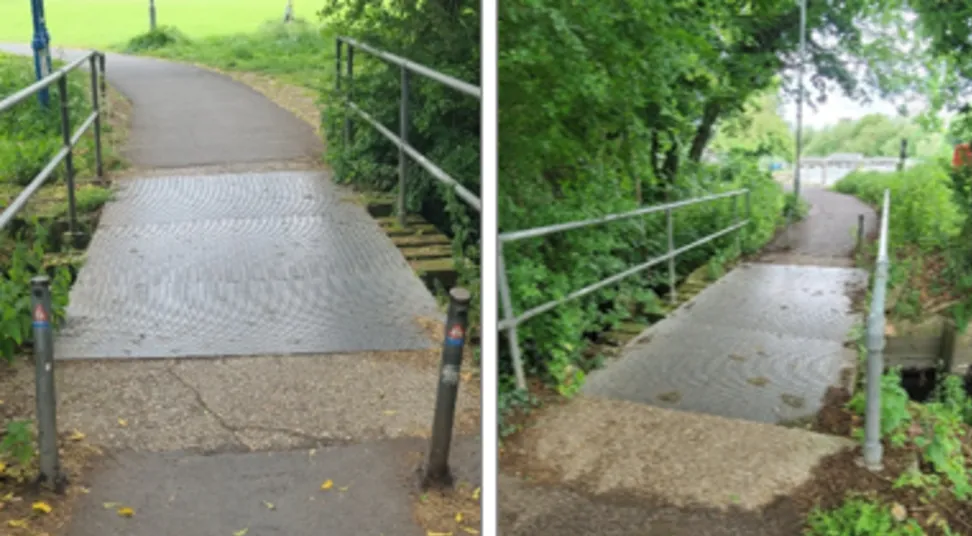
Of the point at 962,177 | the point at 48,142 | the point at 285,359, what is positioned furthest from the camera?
the point at 962,177

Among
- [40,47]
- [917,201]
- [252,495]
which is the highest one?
[40,47]

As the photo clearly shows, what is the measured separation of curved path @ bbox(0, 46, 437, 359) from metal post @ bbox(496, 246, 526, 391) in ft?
0.84

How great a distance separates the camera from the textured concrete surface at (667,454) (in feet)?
5.82

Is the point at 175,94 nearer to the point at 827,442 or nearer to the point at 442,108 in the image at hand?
the point at 442,108

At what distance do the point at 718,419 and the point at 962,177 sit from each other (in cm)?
62

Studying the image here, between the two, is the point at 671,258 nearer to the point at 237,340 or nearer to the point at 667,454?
the point at 667,454

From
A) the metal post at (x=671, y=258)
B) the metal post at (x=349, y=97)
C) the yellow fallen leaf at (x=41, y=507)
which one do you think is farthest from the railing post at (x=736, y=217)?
the yellow fallen leaf at (x=41, y=507)

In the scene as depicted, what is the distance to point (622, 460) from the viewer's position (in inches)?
73.0

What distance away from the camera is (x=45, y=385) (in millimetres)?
1196

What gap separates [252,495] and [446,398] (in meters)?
0.33

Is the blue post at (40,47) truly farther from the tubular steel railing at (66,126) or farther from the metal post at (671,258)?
the metal post at (671,258)

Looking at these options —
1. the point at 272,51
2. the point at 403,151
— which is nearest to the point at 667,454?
the point at 403,151

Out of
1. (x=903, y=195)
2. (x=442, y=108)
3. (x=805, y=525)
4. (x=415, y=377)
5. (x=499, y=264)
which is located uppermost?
(x=442, y=108)

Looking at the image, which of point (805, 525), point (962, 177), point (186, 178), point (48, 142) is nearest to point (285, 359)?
point (186, 178)
